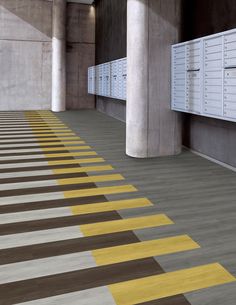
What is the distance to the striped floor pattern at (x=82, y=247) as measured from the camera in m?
1.93

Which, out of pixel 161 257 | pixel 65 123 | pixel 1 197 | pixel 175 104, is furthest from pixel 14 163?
pixel 65 123

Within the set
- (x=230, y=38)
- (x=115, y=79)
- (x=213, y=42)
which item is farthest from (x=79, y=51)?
(x=230, y=38)

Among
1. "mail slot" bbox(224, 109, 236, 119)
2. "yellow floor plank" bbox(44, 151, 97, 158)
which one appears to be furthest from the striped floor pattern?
"mail slot" bbox(224, 109, 236, 119)

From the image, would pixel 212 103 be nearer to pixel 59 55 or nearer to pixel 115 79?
pixel 115 79

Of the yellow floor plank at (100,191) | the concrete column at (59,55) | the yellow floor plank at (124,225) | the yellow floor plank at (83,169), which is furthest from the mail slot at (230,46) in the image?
the concrete column at (59,55)

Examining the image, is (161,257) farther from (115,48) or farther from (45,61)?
(45,61)

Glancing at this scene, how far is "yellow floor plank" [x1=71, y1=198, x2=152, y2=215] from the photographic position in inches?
125

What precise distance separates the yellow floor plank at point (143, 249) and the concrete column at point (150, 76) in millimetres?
2934

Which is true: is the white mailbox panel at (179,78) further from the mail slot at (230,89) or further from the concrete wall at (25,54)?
the concrete wall at (25,54)

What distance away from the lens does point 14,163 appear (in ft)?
16.4

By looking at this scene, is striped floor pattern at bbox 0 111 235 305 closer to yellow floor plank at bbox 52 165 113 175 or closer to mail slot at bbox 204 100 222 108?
yellow floor plank at bbox 52 165 113 175

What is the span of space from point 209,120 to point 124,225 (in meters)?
3.01

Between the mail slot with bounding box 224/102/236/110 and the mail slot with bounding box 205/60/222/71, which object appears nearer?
the mail slot with bounding box 224/102/236/110

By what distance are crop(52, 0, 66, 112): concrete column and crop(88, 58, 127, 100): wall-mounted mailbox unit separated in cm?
111
